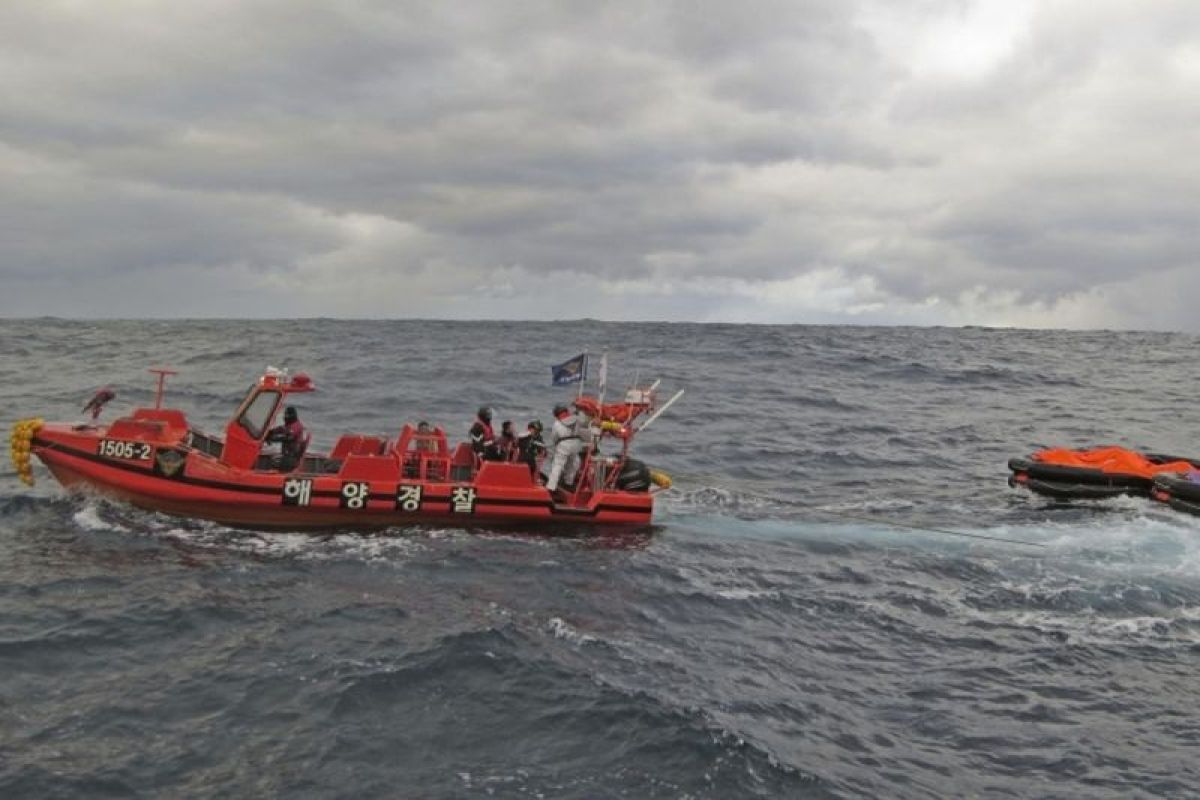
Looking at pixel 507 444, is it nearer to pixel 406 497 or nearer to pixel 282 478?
pixel 406 497

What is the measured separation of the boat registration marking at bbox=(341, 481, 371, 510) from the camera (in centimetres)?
1650

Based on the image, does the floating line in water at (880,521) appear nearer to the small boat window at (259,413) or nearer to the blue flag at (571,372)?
the blue flag at (571,372)

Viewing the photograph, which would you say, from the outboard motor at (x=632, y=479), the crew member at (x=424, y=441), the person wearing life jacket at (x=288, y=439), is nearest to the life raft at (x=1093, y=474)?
the outboard motor at (x=632, y=479)

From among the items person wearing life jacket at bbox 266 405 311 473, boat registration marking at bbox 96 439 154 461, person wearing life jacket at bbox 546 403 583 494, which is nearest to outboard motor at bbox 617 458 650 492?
person wearing life jacket at bbox 546 403 583 494

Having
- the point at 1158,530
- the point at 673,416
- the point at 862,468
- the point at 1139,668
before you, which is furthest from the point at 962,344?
the point at 1139,668

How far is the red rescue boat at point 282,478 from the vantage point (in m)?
16.4

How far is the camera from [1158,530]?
744 inches

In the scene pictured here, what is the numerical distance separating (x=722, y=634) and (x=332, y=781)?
19.3ft

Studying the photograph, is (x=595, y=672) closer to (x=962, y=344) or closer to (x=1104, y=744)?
(x=1104, y=744)

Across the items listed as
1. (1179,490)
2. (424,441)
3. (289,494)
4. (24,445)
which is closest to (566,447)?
(424,441)

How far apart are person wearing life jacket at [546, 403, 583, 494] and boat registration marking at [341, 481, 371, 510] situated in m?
3.44

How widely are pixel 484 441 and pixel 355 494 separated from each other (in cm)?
280

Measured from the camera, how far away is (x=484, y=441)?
714 inches

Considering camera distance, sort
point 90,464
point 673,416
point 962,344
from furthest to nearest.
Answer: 1. point 962,344
2. point 673,416
3. point 90,464
